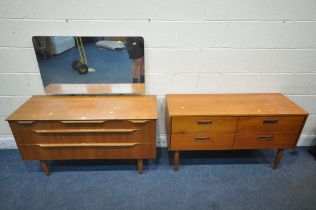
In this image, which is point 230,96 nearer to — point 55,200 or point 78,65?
point 78,65

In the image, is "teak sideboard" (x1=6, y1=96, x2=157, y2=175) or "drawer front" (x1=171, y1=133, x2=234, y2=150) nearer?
"teak sideboard" (x1=6, y1=96, x2=157, y2=175)

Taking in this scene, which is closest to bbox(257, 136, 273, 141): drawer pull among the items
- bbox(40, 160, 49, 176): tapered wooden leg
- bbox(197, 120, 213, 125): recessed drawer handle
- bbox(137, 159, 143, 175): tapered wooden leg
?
bbox(197, 120, 213, 125): recessed drawer handle

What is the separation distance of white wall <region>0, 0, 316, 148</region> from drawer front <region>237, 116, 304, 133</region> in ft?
1.34

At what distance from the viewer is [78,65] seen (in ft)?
5.50

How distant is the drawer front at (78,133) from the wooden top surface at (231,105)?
0.85 ft

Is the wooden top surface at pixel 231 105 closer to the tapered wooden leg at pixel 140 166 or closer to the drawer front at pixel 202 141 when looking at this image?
the drawer front at pixel 202 141

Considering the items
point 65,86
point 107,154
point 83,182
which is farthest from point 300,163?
point 65,86

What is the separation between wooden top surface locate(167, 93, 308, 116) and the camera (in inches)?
59.9

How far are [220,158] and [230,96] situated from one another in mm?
603

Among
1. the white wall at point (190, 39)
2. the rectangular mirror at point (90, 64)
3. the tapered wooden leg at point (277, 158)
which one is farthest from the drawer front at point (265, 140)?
the rectangular mirror at point (90, 64)

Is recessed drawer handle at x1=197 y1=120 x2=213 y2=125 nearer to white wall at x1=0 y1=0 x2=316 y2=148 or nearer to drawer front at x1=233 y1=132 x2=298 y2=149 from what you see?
drawer front at x1=233 y1=132 x2=298 y2=149

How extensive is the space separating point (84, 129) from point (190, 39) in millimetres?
1061

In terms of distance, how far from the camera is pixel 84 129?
1.47m

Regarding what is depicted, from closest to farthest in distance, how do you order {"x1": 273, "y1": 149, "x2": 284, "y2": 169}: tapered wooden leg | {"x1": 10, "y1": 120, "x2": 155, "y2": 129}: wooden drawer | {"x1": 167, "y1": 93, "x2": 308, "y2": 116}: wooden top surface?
{"x1": 10, "y1": 120, "x2": 155, "y2": 129}: wooden drawer, {"x1": 167, "y1": 93, "x2": 308, "y2": 116}: wooden top surface, {"x1": 273, "y1": 149, "x2": 284, "y2": 169}: tapered wooden leg
